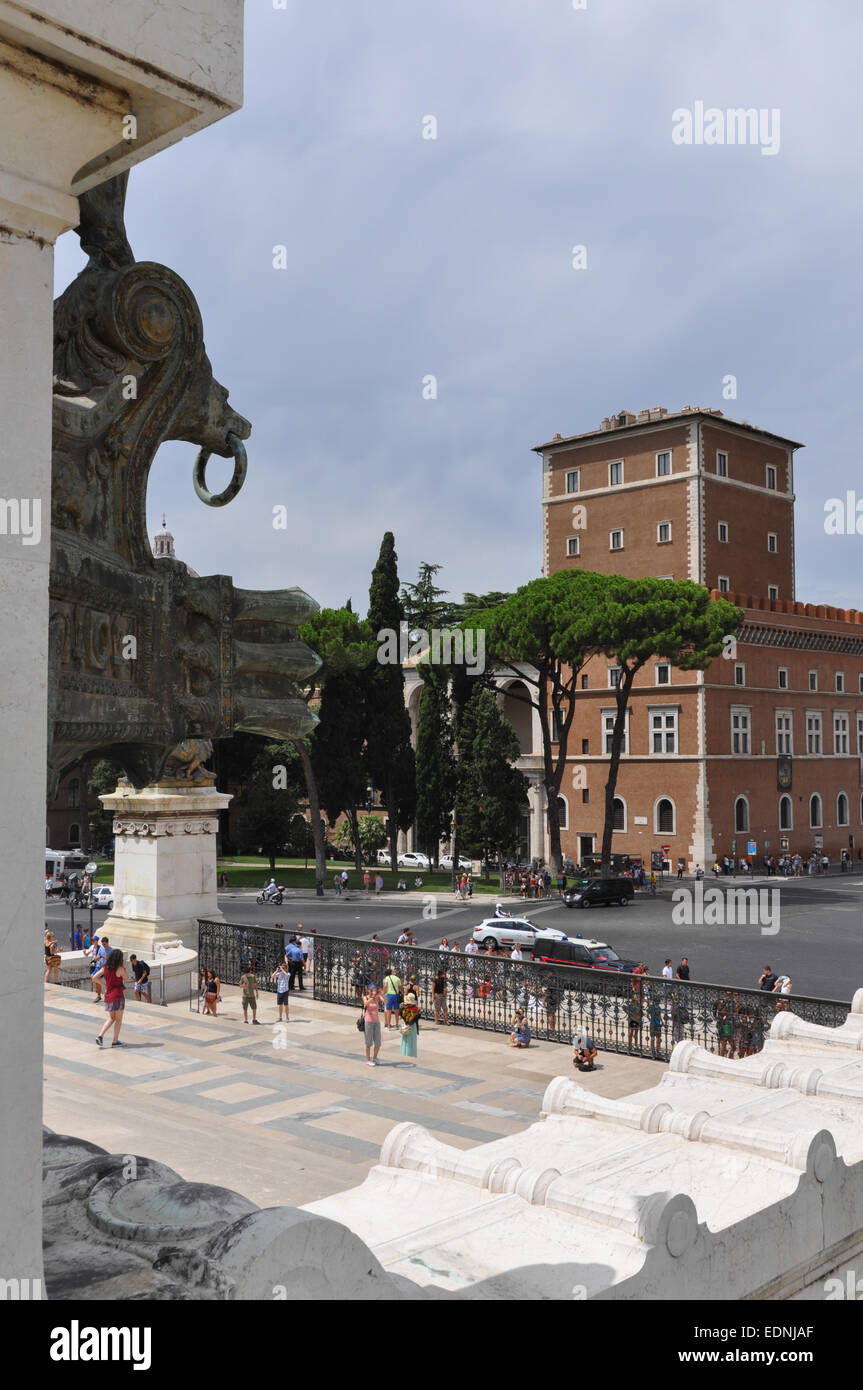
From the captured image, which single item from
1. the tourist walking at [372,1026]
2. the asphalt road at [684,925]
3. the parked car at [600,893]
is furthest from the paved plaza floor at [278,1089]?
the parked car at [600,893]

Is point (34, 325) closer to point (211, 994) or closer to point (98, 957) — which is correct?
point (211, 994)

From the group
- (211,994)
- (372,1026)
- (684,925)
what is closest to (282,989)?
(211,994)

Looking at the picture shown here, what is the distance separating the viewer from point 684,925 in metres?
34.8

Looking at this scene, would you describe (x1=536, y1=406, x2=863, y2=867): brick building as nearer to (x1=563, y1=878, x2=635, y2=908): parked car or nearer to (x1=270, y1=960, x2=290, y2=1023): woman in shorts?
(x1=563, y1=878, x2=635, y2=908): parked car

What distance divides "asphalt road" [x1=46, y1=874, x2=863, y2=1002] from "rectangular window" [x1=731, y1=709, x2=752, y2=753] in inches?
319

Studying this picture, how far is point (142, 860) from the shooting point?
22500mm

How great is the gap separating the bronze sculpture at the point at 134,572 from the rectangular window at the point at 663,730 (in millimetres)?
49316

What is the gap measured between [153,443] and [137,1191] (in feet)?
7.64

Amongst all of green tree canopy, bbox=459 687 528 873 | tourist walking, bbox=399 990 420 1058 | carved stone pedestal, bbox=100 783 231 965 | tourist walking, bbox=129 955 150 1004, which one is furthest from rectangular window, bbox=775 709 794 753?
tourist walking, bbox=399 990 420 1058

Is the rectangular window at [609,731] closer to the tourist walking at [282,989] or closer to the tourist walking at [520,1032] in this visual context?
the tourist walking at [282,989]

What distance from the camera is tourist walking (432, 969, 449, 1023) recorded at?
61.4 feet

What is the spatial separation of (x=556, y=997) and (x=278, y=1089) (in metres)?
5.45
